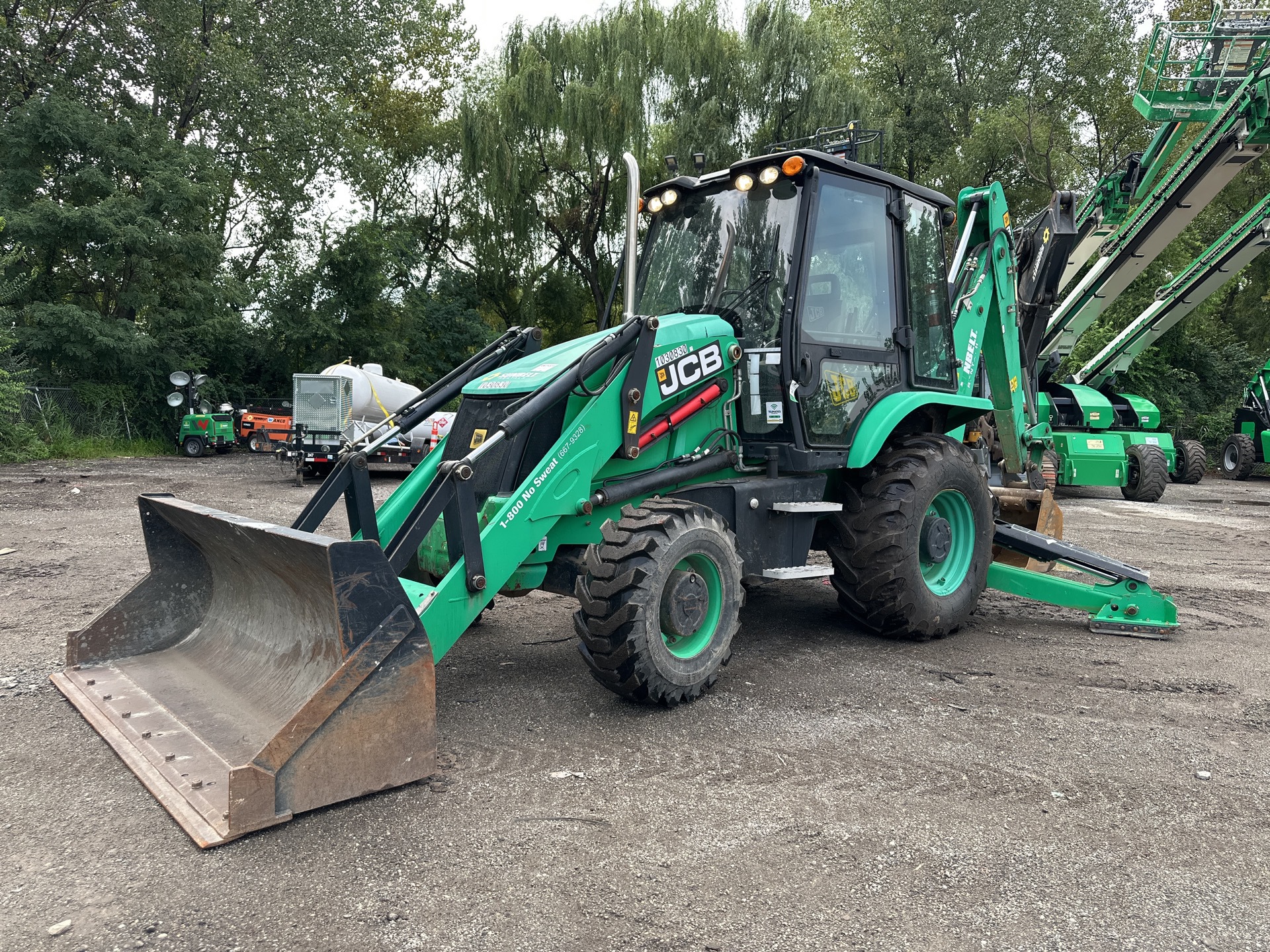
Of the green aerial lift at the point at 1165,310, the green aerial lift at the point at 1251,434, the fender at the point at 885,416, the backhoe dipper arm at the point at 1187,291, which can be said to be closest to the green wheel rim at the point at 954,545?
the fender at the point at 885,416

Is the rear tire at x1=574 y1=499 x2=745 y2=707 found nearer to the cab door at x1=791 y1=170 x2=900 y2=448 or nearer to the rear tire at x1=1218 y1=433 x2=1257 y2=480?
the cab door at x1=791 y1=170 x2=900 y2=448

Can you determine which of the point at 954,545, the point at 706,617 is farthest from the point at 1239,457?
the point at 706,617

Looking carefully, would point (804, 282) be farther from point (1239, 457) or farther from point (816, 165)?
point (1239, 457)

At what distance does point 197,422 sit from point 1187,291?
20.7m

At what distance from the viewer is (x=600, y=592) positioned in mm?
3893

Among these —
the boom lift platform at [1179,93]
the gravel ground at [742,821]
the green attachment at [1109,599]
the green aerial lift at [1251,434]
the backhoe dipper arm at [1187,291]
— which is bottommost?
the gravel ground at [742,821]

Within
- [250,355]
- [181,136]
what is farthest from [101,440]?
[181,136]

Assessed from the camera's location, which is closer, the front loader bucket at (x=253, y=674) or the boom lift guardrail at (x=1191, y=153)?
the front loader bucket at (x=253, y=674)

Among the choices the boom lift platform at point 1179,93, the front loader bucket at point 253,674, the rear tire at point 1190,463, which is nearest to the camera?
the front loader bucket at point 253,674

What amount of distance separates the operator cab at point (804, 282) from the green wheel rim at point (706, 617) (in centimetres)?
99

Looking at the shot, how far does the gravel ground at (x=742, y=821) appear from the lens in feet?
8.49

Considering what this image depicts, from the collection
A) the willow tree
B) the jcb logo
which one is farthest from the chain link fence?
the jcb logo

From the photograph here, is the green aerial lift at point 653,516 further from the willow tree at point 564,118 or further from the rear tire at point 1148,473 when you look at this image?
the willow tree at point 564,118

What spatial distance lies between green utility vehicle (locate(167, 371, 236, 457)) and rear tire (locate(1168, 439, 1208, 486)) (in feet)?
67.2
